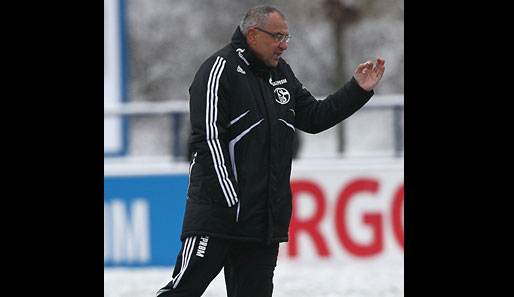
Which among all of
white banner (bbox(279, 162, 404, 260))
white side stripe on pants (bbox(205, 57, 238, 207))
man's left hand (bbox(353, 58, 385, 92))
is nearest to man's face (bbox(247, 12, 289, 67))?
→ white side stripe on pants (bbox(205, 57, 238, 207))

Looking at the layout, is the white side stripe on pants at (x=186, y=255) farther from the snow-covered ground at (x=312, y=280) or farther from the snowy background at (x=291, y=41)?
the snowy background at (x=291, y=41)

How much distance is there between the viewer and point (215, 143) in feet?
20.0

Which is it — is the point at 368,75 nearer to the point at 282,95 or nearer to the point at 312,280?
the point at 282,95

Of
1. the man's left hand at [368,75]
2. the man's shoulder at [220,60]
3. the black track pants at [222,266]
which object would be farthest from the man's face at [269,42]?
the black track pants at [222,266]

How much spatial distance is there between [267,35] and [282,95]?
0.39m

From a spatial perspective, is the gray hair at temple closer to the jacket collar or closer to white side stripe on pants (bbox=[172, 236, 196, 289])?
the jacket collar

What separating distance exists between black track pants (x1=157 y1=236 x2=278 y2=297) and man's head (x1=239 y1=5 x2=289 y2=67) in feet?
3.73

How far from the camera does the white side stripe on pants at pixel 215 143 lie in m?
6.09

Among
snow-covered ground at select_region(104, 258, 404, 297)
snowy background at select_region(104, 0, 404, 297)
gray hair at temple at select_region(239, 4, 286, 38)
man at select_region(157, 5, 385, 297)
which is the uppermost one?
snowy background at select_region(104, 0, 404, 297)

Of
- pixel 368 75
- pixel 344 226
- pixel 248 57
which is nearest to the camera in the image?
pixel 248 57

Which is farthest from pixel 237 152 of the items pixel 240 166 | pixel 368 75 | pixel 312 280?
pixel 312 280

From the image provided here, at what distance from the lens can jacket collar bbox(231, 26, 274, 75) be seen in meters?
6.32

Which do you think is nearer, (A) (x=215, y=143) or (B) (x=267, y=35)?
(A) (x=215, y=143)
